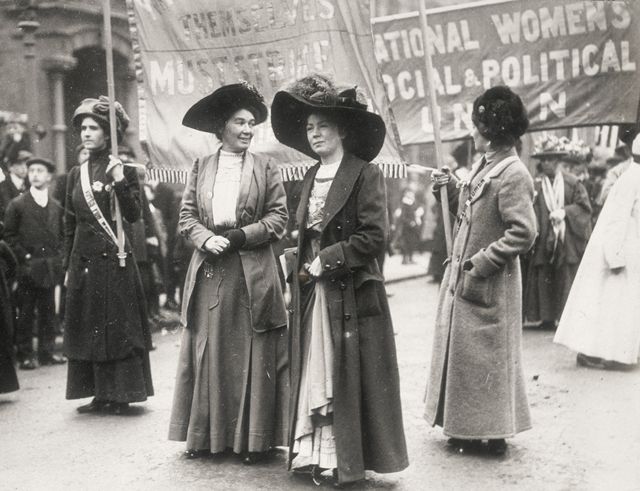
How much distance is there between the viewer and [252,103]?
5375 millimetres

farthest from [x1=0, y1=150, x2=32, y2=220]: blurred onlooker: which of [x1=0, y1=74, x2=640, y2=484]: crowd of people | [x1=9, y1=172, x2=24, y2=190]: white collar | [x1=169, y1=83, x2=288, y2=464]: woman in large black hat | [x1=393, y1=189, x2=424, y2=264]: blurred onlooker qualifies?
[x1=393, y1=189, x2=424, y2=264]: blurred onlooker

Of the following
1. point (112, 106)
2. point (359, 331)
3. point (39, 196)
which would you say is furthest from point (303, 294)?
point (39, 196)

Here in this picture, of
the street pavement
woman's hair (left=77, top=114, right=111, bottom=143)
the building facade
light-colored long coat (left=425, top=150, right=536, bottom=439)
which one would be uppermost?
the building facade

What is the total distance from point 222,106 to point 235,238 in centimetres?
85

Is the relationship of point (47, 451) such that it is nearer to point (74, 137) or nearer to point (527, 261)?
point (527, 261)

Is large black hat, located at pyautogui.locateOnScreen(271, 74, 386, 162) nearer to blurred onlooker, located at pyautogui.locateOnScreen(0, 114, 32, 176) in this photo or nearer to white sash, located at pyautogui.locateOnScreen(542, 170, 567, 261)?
blurred onlooker, located at pyautogui.locateOnScreen(0, 114, 32, 176)

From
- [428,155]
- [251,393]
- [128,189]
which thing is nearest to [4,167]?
[128,189]

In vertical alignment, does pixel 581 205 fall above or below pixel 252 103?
below

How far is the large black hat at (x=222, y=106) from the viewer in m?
5.25

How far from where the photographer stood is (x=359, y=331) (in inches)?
181

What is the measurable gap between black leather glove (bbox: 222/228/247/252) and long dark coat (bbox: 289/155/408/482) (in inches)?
24.2

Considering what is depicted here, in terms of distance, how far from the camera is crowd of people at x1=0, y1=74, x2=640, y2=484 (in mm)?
4609

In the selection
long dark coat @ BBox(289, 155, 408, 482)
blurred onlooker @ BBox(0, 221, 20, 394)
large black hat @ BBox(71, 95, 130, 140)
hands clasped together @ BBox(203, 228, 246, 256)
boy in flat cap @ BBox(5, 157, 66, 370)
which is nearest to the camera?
long dark coat @ BBox(289, 155, 408, 482)

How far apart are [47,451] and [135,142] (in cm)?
1132
